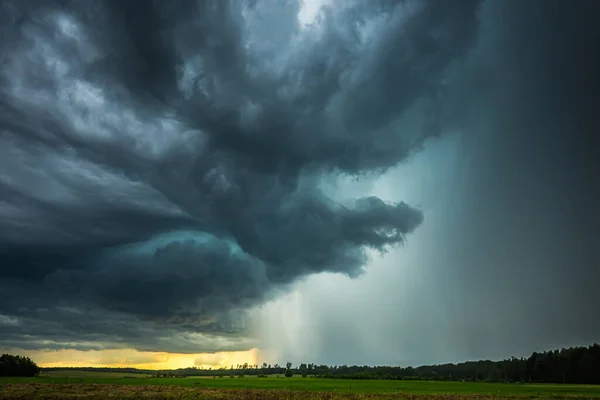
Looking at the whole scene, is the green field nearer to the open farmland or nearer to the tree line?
the open farmland

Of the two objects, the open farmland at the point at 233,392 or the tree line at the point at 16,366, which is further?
the tree line at the point at 16,366

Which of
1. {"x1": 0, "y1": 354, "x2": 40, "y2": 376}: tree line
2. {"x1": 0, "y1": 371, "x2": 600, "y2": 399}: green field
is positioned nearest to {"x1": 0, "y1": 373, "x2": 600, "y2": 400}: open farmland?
{"x1": 0, "y1": 371, "x2": 600, "y2": 399}: green field

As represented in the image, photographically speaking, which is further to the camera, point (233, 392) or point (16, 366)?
point (16, 366)

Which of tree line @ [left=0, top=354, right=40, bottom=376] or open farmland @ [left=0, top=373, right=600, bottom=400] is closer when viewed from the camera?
open farmland @ [left=0, top=373, right=600, bottom=400]

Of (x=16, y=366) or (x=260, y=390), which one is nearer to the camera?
(x=260, y=390)

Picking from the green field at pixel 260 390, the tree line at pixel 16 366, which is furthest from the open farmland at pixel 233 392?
the tree line at pixel 16 366

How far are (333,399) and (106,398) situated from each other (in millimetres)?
38284

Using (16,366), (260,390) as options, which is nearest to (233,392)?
(260,390)

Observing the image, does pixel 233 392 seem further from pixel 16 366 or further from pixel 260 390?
pixel 16 366

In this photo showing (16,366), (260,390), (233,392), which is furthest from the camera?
(16,366)

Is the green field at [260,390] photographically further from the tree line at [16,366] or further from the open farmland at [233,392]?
the tree line at [16,366]

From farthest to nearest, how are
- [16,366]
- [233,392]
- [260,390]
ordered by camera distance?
[16,366], [260,390], [233,392]

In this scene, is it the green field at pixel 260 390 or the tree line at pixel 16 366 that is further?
the tree line at pixel 16 366

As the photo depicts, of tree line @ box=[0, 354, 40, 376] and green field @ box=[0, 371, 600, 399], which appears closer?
green field @ box=[0, 371, 600, 399]
